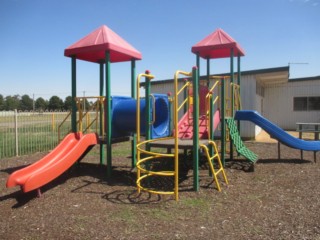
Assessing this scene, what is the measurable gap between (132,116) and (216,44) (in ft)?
10.6

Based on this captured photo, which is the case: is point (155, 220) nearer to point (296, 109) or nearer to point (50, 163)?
point (50, 163)

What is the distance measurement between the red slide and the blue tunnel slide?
666 millimetres

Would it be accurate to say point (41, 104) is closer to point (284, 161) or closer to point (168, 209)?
point (284, 161)

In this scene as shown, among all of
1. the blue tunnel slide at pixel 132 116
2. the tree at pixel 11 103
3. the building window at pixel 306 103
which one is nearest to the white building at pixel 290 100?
the building window at pixel 306 103

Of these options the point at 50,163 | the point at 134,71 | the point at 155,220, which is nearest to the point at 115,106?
the point at 134,71

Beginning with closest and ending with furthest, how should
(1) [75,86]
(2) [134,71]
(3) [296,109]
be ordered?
(1) [75,86] < (2) [134,71] < (3) [296,109]

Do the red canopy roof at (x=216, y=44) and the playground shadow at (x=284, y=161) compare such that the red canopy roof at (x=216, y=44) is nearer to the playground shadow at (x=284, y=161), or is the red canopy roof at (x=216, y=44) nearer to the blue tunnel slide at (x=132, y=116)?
the blue tunnel slide at (x=132, y=116)

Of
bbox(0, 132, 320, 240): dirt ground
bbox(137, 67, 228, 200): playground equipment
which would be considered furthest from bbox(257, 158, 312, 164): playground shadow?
bbox(137, 67, 228, 200): playground equipment

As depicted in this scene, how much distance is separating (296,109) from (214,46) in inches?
577

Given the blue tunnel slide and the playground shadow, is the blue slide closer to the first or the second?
the playground shadow

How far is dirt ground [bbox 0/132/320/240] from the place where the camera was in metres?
3.94

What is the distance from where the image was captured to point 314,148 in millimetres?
9008

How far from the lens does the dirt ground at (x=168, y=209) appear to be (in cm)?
394

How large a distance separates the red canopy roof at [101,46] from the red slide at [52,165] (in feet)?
6.46
